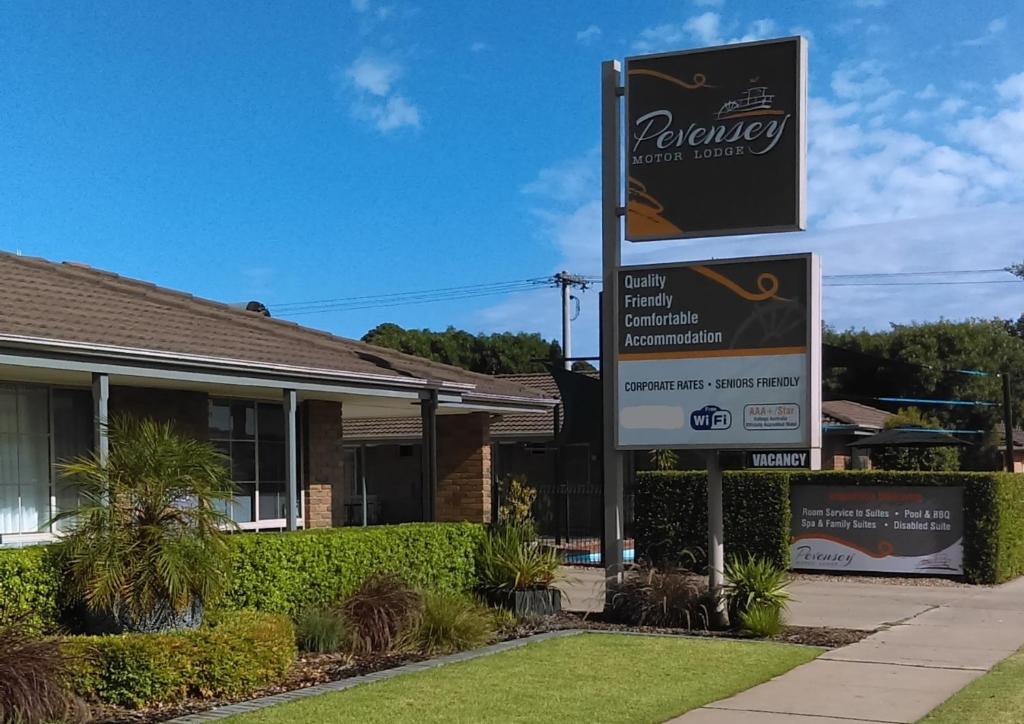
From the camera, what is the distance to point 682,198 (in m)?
13.5

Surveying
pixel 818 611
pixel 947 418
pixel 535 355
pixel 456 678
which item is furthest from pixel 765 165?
pixel 535 355

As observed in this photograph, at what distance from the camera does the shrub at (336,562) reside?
1093 cm

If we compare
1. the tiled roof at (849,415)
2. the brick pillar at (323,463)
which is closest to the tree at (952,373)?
the tiled roof at (849,415)

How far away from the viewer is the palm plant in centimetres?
910

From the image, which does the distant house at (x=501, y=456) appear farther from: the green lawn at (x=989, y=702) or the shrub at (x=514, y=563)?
the green lawn at (x=989, y=702)

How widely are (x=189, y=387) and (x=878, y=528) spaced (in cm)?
1139

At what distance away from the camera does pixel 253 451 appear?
16.4 metres

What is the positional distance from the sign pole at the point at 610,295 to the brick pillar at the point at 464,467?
21.7 ft

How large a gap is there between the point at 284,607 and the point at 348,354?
532 cm

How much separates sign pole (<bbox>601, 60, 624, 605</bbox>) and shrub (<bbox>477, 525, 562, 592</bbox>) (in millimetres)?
740

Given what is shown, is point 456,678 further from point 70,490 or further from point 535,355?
point 535,355

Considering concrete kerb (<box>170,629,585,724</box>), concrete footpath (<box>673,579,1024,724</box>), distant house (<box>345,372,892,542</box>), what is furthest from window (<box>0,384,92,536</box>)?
distant house (<box>345,372,892,542</box>)

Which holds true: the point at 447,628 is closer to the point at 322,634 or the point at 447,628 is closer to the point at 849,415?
the point at 322,634

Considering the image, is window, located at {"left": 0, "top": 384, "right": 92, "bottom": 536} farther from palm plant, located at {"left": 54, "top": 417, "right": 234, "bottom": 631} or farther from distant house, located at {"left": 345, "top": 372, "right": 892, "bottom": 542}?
distant house, located at {"left": 345, "top": 372, "right": 892, "bottom": 542}
